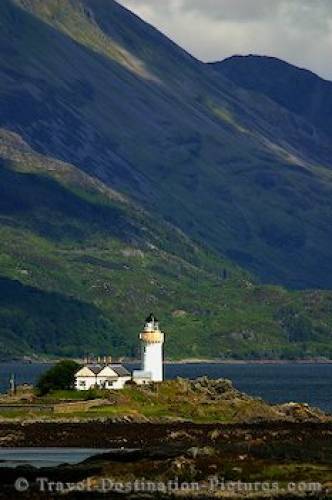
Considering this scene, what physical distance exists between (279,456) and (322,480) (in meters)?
13.1

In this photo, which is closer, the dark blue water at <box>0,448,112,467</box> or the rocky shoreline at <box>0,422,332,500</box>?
the rocky shoreline at <box>0,422,332,500</box>

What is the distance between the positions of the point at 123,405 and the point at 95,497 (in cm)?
8572

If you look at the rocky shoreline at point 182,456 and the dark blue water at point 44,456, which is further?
the dark blue water at point 44,456

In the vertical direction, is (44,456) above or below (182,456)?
above

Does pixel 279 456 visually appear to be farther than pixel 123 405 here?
No

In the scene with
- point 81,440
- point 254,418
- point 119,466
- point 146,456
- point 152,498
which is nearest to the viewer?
point 152,498

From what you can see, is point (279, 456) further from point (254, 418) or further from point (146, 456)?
point (254, 418)

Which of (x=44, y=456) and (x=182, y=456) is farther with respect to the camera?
(x=44, y=456)

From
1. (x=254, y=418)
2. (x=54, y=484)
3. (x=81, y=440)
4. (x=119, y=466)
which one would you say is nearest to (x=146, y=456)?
(x=119, y=466)

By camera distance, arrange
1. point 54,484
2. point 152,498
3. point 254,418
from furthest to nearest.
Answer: point 254,418, point 54,484, point 152,498

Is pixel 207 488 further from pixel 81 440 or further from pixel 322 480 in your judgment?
pixel 81 440

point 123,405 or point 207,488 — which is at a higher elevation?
point 123,405

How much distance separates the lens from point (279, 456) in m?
116

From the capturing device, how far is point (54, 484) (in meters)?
103
